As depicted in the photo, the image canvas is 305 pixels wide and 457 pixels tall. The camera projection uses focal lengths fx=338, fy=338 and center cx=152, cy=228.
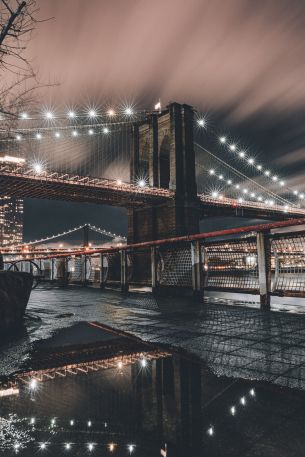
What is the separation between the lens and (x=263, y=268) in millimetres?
4316

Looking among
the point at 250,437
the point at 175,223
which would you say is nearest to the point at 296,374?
the point at 250,437

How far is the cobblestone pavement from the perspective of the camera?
6.11 ft

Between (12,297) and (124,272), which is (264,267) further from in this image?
(124,272)

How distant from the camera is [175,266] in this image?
646 centimetres

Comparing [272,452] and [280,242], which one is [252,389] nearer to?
[272,452]

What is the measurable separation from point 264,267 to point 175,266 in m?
2.38

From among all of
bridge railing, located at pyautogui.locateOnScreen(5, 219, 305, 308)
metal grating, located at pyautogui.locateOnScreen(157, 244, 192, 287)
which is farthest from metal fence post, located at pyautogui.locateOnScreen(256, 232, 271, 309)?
metal grating, located at pyautogui.locateOnScreen(157, 244, 192, 287)

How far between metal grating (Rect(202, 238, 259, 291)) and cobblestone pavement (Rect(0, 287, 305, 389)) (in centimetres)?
63

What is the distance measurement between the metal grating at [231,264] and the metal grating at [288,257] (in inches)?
13.0

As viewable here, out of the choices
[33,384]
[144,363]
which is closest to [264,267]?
[144,363]

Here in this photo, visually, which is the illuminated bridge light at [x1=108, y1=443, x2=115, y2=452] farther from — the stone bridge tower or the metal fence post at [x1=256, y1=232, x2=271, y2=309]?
the stone bridge tower

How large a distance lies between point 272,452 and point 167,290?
19.0 feet

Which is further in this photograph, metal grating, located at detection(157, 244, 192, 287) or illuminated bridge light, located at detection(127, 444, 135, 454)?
metal grating, located at detection(157, 244, 192, 287)

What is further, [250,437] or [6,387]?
[6,387]
